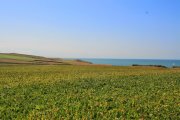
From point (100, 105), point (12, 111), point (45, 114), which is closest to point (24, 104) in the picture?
point (12, 111)

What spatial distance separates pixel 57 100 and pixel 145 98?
19.2 ft

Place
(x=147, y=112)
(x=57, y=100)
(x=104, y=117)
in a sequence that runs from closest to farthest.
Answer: (x=104, y=117), (x=147, y=112), (x=57, y=100)

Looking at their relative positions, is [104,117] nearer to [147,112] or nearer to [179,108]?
[147,112]

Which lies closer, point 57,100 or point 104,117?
point 104,117

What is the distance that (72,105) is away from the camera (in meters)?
18.5

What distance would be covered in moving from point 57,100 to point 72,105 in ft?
6.99

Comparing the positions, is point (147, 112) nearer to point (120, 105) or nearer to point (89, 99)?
point (120, 105)

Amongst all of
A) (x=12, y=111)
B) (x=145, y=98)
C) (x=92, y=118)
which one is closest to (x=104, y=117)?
(x=92, y=118)

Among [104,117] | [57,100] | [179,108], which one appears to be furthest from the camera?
[57,100]

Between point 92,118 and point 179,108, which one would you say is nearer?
point 92,118

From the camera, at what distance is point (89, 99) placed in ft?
68.8

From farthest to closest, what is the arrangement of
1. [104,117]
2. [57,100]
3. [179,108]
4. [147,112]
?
1. [57,100]
2. [179,108]
3. [147,112]
4. [104,117]

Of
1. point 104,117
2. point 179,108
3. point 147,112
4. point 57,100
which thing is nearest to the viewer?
point 104,117

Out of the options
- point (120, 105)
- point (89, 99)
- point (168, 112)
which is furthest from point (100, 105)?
point (168, 112)
